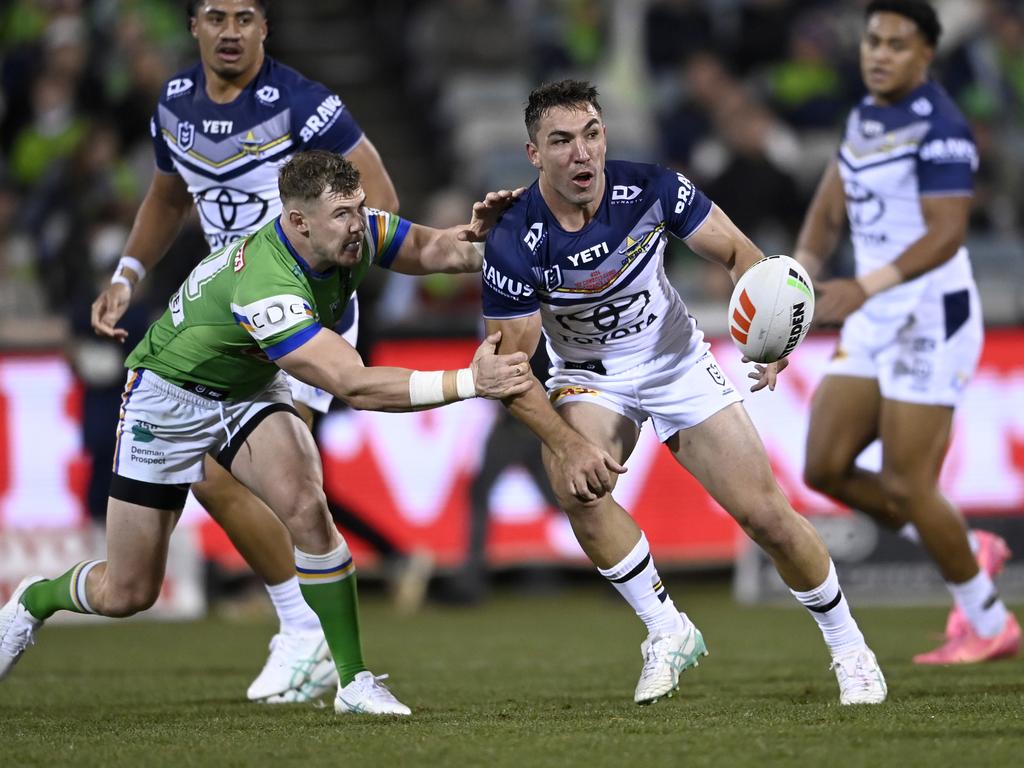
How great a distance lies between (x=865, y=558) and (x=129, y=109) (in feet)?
25.1

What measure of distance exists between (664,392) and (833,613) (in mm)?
1069

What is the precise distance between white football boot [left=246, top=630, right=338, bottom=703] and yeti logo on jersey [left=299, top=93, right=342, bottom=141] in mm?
2187

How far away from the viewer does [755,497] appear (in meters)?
5.79

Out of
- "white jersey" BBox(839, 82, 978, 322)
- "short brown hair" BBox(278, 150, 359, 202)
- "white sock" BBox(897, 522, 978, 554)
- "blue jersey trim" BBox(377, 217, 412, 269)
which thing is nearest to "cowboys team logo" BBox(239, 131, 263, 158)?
"blue jersey trim" BBox(377, 217, 412, 269)

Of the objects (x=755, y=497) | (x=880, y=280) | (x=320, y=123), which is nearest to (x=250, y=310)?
(x=320, y=123)

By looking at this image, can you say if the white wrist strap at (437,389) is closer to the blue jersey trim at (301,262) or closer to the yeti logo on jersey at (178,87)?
the blue jersey trim at (301,262)

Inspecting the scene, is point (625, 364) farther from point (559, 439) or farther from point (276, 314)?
point (276, 314)

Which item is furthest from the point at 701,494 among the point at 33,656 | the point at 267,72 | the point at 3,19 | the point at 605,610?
the point at 3,19

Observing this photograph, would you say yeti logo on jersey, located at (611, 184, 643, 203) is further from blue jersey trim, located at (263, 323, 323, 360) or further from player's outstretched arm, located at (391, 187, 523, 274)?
blue jersey trim, located at (263, 323, 323, 360)

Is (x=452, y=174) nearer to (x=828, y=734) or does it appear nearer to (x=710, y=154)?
(x=710, y=154)

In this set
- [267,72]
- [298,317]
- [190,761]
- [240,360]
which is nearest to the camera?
[190,761]

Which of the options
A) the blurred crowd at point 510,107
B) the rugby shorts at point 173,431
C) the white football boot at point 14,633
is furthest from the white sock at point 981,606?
the blurred crowd at point 510,107

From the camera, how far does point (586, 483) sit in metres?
5.61

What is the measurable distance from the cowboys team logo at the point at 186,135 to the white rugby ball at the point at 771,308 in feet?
8.53
